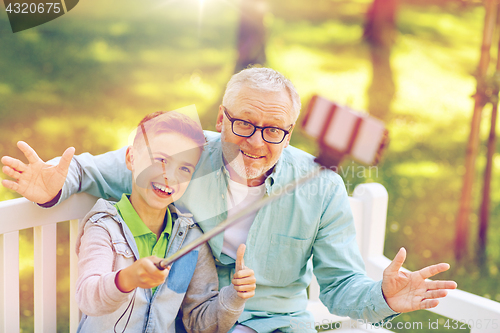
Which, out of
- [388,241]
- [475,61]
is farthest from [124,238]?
[475,61]

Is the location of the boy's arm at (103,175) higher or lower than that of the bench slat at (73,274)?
higher

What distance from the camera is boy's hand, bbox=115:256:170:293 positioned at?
1.14m

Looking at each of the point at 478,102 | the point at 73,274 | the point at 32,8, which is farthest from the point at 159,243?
the point at 32,8

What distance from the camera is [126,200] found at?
157 centimetres

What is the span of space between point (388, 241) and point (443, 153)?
187cm

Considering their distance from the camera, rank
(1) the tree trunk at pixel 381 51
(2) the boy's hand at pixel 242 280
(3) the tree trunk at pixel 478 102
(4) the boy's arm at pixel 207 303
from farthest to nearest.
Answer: (1) the tree trunk at pixel 381 51 → (3) the tree trunk at pixel 478 102 → (4) the boy's arm at pixel 207 303 → (2) the boy's hand at pixel 242 280

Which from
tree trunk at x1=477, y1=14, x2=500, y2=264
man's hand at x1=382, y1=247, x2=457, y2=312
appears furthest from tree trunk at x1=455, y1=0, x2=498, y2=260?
man's hand at x1=382, y1=247, x2=457, y2=312

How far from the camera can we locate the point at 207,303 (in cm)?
161

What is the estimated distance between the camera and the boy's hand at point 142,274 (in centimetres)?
114

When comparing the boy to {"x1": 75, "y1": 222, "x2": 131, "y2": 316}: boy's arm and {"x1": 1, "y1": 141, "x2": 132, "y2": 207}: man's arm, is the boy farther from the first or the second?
{"x1": 1, "y1": 141, "x2": 132, "y2": 207}: man's arm

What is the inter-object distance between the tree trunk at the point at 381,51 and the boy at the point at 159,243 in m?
4.86

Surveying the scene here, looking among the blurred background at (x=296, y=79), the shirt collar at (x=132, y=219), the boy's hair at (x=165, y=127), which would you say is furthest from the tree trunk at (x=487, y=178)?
the shirt collar at (x=132, y=219)

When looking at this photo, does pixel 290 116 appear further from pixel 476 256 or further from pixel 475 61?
pixel 475 61

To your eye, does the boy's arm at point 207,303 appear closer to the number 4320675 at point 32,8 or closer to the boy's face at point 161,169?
the boy's face at point 161,169
